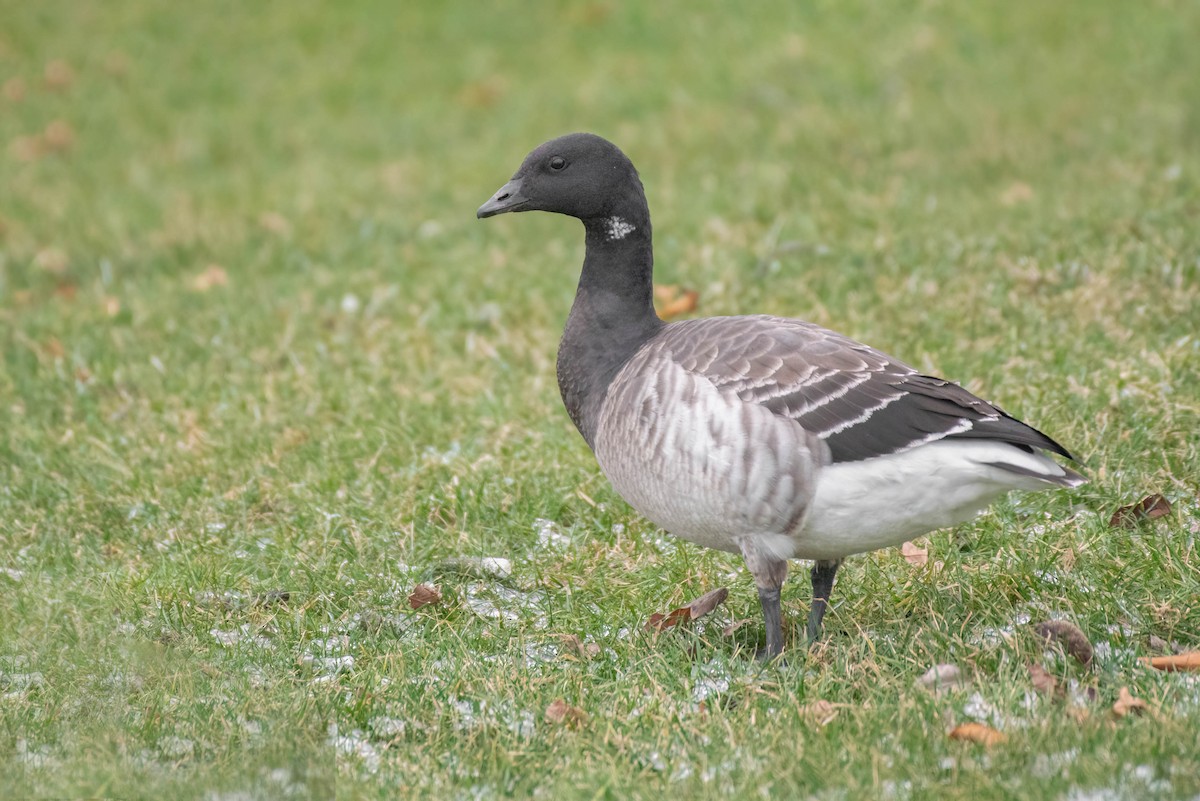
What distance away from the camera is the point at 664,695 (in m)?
4.15

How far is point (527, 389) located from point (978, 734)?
3.80 meters

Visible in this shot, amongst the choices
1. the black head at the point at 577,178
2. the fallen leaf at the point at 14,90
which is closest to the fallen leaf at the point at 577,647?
the black head at the point at 577,178

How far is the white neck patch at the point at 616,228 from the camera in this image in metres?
5.13

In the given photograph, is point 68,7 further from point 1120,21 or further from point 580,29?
point 1120,21

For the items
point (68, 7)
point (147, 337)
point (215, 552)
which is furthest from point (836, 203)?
point (68, 7)

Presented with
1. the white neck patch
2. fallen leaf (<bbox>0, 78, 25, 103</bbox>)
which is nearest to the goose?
the white neck patch

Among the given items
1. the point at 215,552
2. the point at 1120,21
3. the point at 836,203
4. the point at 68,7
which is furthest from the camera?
the point at 68,7

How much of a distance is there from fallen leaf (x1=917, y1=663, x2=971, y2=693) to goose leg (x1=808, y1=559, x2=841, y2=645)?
Answer: 0.56 metres

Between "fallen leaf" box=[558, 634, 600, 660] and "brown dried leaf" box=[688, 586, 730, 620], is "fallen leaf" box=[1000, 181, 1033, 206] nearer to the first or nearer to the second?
"brown dried leaf" box=[688, 586, 730, 620]

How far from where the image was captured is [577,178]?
506 centimetres

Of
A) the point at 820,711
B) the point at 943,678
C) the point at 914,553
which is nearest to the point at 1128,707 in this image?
the point at 943,678

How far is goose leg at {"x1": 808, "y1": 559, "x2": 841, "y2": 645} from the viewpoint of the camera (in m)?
4.61

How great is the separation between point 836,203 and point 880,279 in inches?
54.9

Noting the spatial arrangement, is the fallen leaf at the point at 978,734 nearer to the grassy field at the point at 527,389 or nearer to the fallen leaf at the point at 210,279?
the grassy field at the point at 527,389
